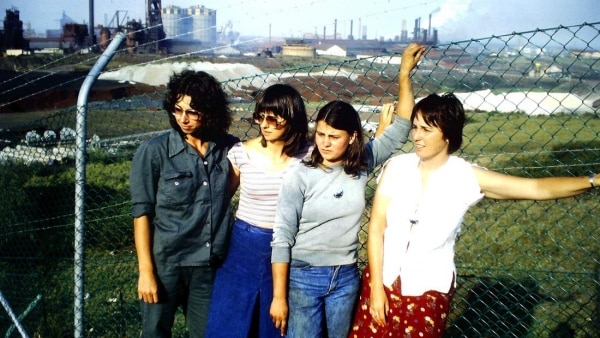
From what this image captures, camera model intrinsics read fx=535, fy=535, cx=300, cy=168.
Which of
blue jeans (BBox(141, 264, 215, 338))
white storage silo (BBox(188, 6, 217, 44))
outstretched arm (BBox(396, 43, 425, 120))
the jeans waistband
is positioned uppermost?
white storage silo (BBox(188, 6, 217, 44))

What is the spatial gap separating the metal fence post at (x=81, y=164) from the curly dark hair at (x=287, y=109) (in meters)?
0.99

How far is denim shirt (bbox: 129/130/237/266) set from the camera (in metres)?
2.48

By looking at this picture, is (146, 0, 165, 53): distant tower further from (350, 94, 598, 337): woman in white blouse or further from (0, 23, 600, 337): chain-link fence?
(350, 94, 598, 337): woman in white blouse

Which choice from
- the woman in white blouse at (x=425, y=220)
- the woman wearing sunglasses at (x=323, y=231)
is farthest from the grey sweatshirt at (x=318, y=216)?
the woman in white blouse at (x=425, y=220)

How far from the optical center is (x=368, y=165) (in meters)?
2.40

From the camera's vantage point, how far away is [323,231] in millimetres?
2301

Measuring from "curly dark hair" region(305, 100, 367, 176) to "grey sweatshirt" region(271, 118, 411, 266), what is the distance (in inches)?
1.4

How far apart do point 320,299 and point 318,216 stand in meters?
0.37

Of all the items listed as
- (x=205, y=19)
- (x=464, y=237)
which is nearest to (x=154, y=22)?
(x=205, y=19)

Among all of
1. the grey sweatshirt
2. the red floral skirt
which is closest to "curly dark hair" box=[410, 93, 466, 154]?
the grey sweatshirt

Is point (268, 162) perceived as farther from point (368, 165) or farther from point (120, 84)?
point (120, 84)

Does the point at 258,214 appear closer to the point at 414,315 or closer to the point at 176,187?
the point at 176,187

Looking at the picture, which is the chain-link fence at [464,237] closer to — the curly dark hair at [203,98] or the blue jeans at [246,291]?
the curly dark hair at [203,98]

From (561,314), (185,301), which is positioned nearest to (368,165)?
(185,301)
